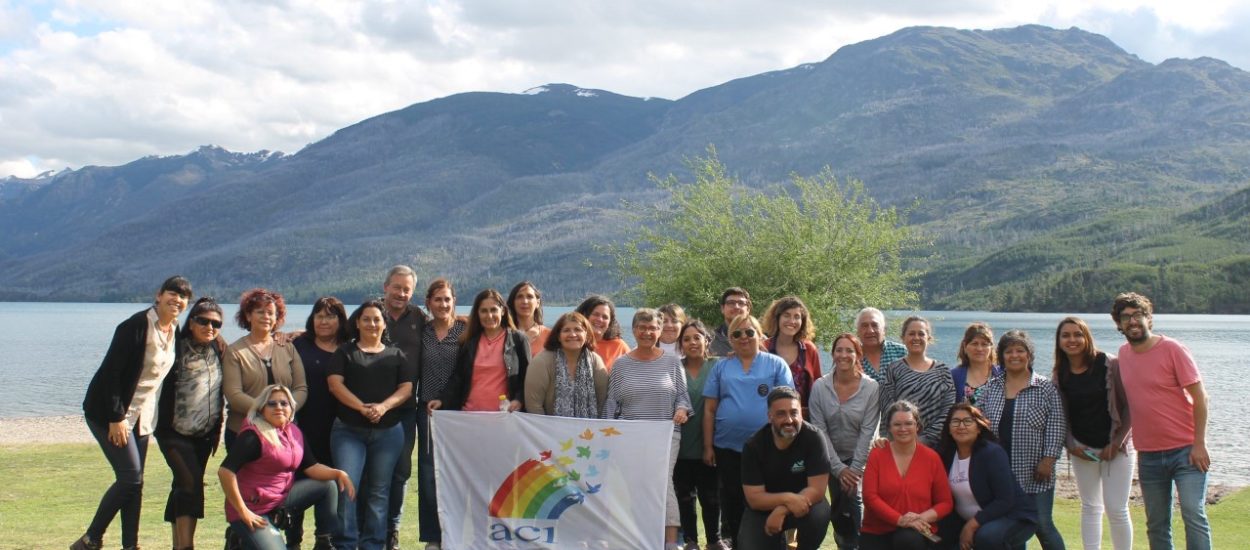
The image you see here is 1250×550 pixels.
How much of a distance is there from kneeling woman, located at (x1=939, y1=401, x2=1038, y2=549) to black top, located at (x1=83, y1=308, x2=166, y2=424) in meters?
6.31

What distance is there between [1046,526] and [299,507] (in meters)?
5.90

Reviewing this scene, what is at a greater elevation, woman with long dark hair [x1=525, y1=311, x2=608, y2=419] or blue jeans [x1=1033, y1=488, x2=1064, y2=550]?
woman with long dark hair [x1=525, y1=311, x2=608, y2=419]

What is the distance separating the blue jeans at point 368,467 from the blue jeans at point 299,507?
0.17 meters

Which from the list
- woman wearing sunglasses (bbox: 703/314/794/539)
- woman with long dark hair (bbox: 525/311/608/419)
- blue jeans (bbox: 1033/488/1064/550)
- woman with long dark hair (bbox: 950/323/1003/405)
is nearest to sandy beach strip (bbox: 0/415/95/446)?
woman with long dark hair (bbox: 525/311/608/419)

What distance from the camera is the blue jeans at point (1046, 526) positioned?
789 cm

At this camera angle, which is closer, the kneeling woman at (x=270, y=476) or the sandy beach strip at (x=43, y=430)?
the kneeling woman at (x=270, y=476)

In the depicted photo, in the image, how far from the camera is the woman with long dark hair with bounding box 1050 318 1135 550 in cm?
812

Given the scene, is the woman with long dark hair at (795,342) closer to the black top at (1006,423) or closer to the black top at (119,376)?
the black top at (1006,423)

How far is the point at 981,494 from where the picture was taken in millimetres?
7695

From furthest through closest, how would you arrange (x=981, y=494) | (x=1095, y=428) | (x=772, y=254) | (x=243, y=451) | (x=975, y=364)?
1. (x=772, y=254)
2. (x=975, y=364)
3. (x=1095, y=428)
4. (x=981, y=494)
5. (x=243, y=451)

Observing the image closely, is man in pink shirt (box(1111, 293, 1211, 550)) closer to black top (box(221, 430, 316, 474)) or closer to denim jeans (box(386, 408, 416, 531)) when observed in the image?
denim jeans (box(386, 408, 416, 531))

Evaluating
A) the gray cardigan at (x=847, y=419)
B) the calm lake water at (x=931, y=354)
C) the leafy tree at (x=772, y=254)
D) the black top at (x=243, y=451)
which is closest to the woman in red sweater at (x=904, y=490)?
the gray cardigan at (x=847, y=419)

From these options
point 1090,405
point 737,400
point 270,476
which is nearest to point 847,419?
point 737,400

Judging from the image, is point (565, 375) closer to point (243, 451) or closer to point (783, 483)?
point (783, 483)
